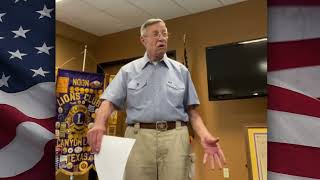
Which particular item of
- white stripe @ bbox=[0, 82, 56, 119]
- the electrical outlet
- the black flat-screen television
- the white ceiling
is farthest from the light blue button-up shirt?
the white ceiling

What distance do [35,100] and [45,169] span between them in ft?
0.54

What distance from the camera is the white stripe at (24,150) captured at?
733 mm

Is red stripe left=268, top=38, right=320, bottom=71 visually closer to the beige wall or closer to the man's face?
the man's face

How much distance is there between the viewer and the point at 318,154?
24.2 inches

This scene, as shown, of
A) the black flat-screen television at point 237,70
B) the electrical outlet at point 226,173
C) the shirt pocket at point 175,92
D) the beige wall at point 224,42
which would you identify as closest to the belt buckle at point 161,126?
the shirt pocket at point 175,92

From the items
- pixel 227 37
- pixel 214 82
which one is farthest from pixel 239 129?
pixel 227 37

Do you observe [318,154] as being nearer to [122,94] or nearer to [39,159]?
[39,159]

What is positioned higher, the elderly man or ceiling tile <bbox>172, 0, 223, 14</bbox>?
ceiling tile <bbox>172, 0, 223, 14</bbox>

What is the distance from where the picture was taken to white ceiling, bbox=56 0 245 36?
4406 mm

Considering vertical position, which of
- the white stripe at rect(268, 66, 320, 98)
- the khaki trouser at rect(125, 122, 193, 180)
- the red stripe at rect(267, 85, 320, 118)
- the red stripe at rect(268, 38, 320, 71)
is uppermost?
the red stripe at rect(268, 38, 320, 71)

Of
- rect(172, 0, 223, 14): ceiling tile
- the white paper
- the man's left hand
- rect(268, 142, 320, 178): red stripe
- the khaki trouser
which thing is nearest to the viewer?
rect(268, 142, 320, 178): red stripe

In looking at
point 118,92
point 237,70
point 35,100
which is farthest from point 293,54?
point 237,70

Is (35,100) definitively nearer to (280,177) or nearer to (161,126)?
(280,177)

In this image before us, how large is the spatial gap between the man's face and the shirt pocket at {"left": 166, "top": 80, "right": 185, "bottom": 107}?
21cm
